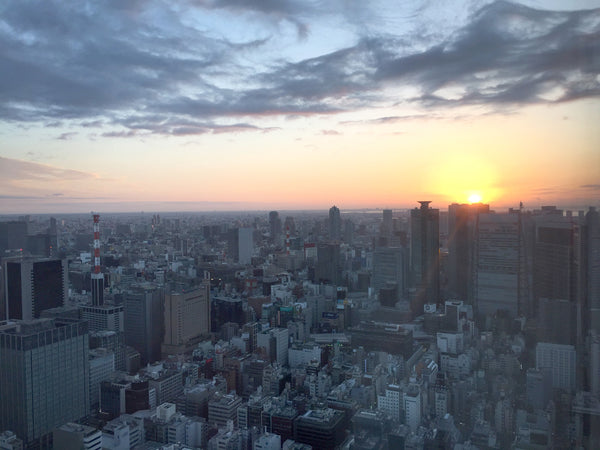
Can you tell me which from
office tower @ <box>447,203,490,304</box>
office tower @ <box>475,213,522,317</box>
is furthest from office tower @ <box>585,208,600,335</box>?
office tower @ <box>447,203,490,304</box>

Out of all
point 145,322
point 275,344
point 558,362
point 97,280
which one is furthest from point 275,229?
point 558,362

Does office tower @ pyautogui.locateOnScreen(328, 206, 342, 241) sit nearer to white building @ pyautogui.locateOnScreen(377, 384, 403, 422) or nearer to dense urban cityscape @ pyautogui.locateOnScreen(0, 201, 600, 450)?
dense urban cityscape @ pyautogui.locateOnScreen(0, 201, 600, 450)

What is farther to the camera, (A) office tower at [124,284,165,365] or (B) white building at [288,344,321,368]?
(A) office tower at [124,284,165,365]

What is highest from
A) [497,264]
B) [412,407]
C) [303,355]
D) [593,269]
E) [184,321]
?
[593,269]

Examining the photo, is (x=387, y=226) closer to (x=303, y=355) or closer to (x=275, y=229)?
(x=303, y=355)

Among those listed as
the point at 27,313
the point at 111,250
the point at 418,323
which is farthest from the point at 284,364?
the point at 111,250

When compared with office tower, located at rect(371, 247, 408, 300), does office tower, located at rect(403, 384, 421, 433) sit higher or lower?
lower

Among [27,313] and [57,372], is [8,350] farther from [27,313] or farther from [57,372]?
[27,313]
